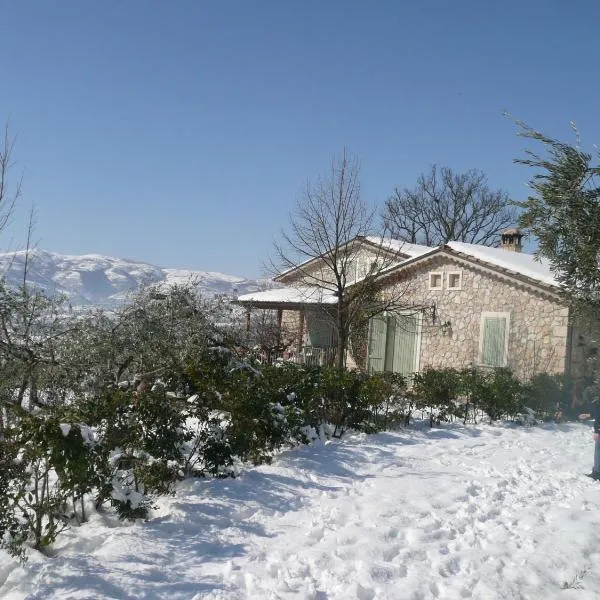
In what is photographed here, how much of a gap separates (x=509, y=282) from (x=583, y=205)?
993cm

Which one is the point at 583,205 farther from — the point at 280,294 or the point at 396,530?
the point at 280,294

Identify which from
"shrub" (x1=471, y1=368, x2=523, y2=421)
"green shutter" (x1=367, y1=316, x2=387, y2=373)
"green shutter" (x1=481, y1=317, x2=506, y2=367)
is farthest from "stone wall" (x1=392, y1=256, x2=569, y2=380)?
"shrub" (x1=471, y1=368, x2=523, y2=421)

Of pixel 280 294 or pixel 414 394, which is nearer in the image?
pixel 414 394

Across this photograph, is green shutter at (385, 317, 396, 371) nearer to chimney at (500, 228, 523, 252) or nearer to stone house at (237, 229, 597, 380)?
stone house at (237, 229, 597, 380)

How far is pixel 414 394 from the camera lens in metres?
10.4

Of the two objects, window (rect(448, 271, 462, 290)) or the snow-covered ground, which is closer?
the snow-covered ground

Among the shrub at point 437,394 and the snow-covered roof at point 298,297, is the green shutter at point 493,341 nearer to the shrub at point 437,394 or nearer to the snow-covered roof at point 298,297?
the shrub at point 437,394

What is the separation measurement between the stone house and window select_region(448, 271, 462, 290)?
1.1 inches

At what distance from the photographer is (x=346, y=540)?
463cm

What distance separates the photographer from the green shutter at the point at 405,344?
15.9 meters

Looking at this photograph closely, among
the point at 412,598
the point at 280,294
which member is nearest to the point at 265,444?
the point at 412,598

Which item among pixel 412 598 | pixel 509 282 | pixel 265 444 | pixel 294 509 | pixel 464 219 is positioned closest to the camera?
pixel 412 598

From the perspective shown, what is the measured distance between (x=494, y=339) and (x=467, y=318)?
0.96 m

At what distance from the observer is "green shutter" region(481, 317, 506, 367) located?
1402 cm
